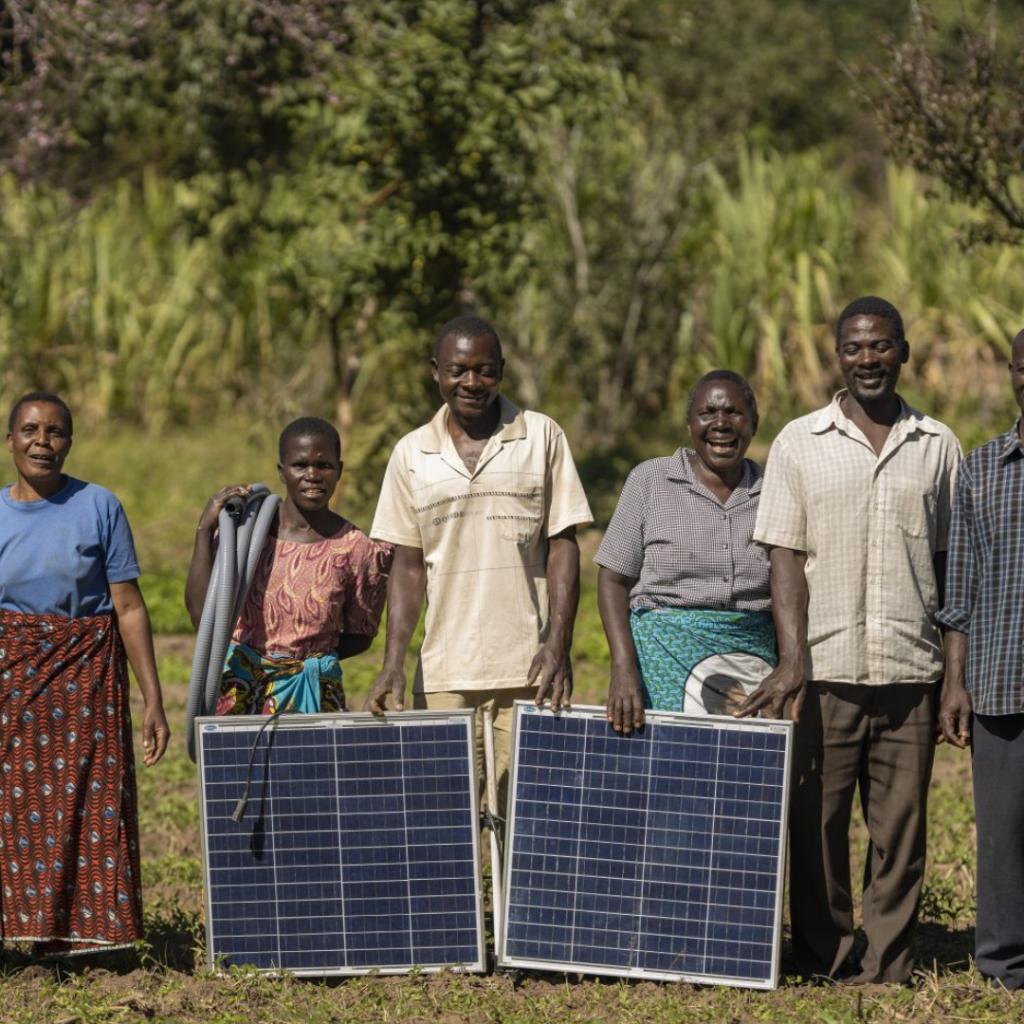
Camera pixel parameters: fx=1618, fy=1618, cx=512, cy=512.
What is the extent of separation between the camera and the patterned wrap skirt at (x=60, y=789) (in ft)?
15.5

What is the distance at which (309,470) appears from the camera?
479 centimetres

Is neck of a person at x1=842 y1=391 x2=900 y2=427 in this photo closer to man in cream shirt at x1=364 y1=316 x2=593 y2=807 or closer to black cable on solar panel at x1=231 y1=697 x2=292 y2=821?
man in cream shirt at x1=364 y1=316 x2=593 y2=807

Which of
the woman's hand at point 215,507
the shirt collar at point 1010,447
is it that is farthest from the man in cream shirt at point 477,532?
the shirt collar at point 1010,447

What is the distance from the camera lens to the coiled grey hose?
455 centimetres

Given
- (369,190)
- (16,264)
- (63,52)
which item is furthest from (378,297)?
(16,264)

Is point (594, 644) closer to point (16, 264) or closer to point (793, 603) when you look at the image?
point (793, 603)

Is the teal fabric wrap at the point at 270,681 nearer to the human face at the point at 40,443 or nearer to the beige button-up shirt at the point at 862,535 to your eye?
the human face at the point at 40,443

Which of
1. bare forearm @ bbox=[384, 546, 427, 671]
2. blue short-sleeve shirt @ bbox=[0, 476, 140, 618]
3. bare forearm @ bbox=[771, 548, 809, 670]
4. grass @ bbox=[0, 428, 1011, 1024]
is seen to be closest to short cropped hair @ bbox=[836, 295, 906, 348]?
bare forearm @ bbox=[771, 548, 809, 670]

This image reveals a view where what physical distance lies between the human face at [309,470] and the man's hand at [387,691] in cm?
56

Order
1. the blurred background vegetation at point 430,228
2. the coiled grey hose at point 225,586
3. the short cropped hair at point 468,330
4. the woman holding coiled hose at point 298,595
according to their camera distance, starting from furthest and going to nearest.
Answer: the blurred background vegetation at point 430,228 < the woman holding coiled hose at point 298,595 < the short cropped hair at point 468,330 < the coiled grey hose at point 225,586

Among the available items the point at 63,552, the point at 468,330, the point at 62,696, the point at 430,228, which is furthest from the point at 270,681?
the point at 430,228

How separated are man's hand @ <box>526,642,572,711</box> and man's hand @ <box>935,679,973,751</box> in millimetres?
1059

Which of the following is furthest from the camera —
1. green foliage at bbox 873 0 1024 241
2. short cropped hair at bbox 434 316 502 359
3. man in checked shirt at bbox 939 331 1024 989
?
green foliage at bbox 873 0 1024 241

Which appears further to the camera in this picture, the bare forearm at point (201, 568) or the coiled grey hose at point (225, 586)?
the bare forearm at point (201, 568)
